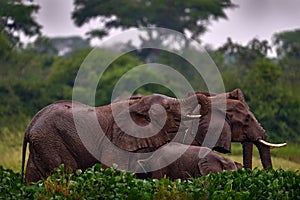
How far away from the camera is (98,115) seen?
12.2 meters

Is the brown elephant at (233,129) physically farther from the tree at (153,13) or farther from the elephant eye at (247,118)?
the tree at (153,13)

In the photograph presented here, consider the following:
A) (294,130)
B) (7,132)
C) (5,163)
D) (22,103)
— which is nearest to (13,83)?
(22,103)

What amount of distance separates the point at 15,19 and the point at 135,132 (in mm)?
29002

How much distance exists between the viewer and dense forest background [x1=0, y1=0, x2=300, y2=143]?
29.4 m

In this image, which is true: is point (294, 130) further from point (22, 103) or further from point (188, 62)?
point (188, 62)

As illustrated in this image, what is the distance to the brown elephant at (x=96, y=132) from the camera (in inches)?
467

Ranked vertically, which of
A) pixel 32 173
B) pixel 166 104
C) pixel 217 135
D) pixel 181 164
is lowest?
pixel 32 173

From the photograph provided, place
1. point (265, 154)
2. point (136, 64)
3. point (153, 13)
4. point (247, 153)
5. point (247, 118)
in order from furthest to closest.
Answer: point (153, 13)
point (136, 64)
point (247, 153)
point (265, 154)
point (247, 118)

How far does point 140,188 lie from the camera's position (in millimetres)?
10273

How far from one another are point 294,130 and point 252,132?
15.5 metres

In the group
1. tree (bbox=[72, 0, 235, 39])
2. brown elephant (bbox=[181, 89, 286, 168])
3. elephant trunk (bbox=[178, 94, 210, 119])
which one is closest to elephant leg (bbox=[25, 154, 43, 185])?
elephant trunk (bbox=[178, 94, 210, 119])

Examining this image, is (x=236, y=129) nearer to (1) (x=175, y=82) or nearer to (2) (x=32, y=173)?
(2) (x=32, y=173)

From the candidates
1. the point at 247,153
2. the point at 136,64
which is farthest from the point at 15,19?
the point at 247,153

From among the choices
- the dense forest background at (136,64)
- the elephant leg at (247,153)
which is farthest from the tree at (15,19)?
the elephant leg at (247,153)
